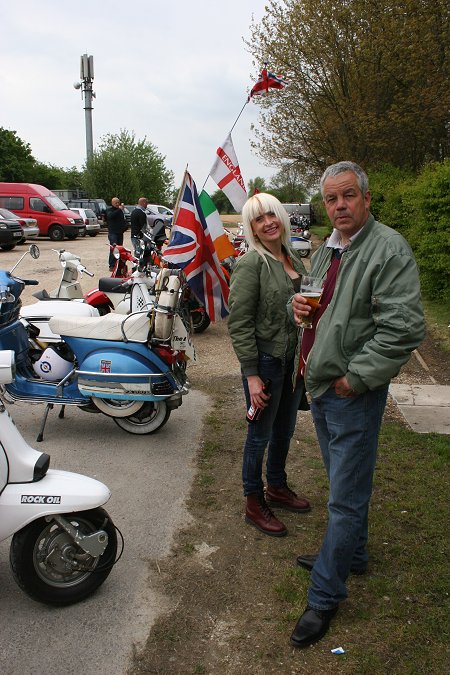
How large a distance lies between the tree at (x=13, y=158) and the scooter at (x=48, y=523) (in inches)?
2091

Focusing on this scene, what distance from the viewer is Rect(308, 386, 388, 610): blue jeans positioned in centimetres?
252

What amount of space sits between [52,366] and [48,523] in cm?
236

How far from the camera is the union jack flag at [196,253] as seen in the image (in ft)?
17.2

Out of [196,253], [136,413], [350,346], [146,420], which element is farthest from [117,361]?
[350,346]

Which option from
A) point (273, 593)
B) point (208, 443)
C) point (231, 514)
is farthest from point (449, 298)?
point (273, 593)

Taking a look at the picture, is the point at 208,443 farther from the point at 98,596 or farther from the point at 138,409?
the point at 98,596

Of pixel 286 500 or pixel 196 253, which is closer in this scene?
pixel 286 500

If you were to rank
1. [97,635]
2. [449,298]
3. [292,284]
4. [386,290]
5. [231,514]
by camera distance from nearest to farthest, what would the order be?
[386,290], [97,635], [292,284], [231,514], [449,298]

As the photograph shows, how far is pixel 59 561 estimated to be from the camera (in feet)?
9.10

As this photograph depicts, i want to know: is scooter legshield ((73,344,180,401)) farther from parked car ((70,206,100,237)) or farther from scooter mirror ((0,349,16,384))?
parked car ((70,206,100,237))

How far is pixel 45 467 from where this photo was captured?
2787 mm

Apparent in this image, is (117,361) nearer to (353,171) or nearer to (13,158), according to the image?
(353,171)

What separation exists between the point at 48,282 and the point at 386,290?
1229 centimetres

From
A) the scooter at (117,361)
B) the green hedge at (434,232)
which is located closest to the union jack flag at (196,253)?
the scooter at (117,361)
